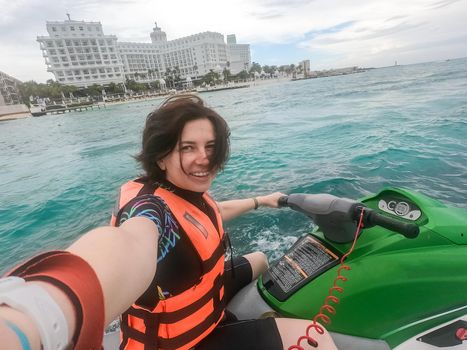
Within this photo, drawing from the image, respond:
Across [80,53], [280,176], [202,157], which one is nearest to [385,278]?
[202,157]

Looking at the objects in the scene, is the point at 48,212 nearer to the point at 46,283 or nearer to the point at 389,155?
the point at 46,283

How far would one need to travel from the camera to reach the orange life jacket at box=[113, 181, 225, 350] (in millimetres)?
1305

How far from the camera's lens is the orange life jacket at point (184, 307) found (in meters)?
1.30

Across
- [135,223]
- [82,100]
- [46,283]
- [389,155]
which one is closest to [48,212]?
[135,223]

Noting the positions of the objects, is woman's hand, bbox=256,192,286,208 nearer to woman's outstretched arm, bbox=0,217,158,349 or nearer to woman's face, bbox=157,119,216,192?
woman's face, bbox=157,119,216,192

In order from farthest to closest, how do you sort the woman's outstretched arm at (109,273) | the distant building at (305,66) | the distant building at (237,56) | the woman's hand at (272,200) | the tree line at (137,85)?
the distant building at (237,56)
the distant building at (305,66)
the tree line at (137,85)
the woman's hand at (272,200)
the woman's outstretched arm at (109,273)

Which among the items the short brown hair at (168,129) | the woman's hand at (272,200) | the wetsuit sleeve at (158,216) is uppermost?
the short brown hair at (168,129)

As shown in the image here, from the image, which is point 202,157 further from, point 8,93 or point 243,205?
point 8,93

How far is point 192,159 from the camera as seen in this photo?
4.84 feet

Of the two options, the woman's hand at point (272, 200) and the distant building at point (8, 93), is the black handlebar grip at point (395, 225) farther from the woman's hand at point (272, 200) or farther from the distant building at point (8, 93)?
the distant building at point (8, 93)

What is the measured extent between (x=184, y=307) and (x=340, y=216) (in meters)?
0.92

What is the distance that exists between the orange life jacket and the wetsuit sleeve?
0.09 metres

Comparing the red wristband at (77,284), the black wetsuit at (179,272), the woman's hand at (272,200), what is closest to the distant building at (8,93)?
the woman's hand at (272,200)

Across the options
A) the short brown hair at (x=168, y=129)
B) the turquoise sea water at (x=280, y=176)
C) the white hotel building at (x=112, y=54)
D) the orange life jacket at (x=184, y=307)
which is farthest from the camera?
the white hotel building at (x=112, y=54)
